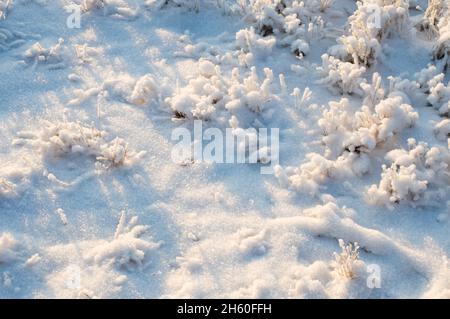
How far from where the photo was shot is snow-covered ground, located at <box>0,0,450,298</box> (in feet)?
12.1

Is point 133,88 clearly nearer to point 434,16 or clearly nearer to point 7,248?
point 7,248

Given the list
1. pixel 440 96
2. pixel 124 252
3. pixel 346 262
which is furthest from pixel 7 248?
pixel 440 96

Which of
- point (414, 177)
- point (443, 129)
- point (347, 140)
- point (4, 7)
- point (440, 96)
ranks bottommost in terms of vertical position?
point (414, 177)

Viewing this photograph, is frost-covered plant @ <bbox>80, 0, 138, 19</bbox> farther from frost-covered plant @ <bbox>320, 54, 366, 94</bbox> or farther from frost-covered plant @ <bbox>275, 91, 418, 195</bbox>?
frost-covered plant @ <bbox>275, 91, 418, 195</bbox>

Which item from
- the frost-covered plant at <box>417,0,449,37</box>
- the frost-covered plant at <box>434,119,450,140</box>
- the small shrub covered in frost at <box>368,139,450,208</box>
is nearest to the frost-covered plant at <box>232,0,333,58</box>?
the frost-covered plant at <box>417,0,449,37</box>

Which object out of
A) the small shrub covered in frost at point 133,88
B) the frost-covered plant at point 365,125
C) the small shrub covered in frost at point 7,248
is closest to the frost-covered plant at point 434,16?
the frost-covered plant at point 365,125

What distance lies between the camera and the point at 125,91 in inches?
208

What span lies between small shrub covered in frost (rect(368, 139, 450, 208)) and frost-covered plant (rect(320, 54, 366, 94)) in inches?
37.6

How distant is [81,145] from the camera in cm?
460

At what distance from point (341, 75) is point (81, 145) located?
2579 mm

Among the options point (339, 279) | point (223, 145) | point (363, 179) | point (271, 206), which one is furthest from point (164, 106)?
point (339, 279)

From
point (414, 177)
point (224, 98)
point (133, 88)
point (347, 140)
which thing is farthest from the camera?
point (133, 88)

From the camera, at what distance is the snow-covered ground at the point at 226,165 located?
370 cm
